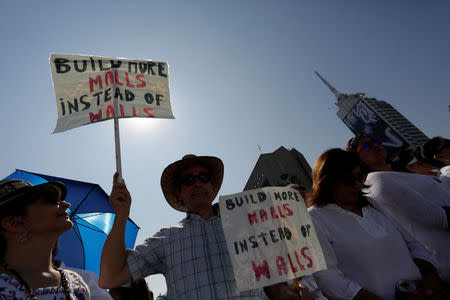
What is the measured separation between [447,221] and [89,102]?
335 centimetres

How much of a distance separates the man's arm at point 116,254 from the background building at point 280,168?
35.3m

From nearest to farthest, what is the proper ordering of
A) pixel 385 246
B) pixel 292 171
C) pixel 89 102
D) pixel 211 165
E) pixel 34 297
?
pixel 34 297 → pixel 385 246 → pixel 89 102 → pixel 211 165 → pixel 292 171

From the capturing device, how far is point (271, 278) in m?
1.66

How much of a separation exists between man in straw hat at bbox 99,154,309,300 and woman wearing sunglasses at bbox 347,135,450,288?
1.28 metres

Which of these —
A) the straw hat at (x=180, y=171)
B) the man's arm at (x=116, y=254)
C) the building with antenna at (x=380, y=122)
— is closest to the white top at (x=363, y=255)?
the straw hat at (x=180, y=171)

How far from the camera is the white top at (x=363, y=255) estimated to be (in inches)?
76.1

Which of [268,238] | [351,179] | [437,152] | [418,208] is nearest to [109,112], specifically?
[268,238]

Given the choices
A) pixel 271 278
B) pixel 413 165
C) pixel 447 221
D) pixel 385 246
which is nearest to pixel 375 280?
pixel 385 246

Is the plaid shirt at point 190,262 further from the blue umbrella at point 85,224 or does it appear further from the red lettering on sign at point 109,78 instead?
the blue umbrella at point 85,224

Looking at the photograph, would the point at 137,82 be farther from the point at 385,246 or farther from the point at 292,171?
the point at 292,171

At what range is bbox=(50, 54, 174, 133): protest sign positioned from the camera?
2484 mm

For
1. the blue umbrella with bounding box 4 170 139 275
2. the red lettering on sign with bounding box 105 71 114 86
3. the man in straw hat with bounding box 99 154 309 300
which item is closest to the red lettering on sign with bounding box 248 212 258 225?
the man in straw hat with bounding box 99 154 309 300

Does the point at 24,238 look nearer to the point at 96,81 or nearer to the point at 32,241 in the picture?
the point at 32,241

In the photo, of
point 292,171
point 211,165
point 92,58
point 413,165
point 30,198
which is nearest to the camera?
point 30,198
